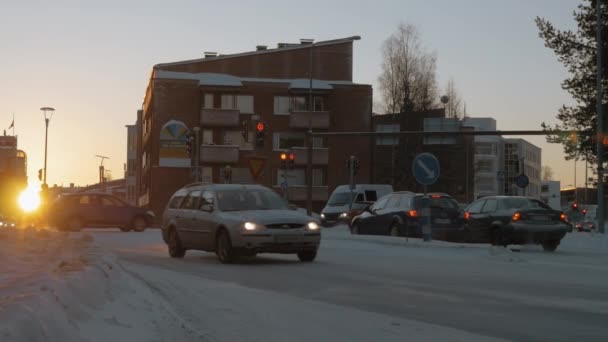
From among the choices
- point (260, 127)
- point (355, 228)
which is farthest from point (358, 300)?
point (260, 127)

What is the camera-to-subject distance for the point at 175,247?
19.7m

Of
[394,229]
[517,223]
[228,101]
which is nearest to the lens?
[517,223]

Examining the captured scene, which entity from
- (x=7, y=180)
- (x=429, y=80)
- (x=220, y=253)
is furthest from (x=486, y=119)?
(x=220, y=253)

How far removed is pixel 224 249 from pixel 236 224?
64 centimetres

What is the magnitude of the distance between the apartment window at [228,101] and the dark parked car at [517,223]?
2079 inches

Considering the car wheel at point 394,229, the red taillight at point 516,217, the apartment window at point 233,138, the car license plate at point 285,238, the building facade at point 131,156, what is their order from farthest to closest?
the building facade at point 131,156 < the apartment window at point 233,138 < the car wheel at point 394,229 < the red taillight at point 516,217 < the car license plate at point 285,238

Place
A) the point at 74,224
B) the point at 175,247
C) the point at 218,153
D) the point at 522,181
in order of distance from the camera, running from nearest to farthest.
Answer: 1. the point at 175,247
2. the point at 74,224
3. the point at 522,181
4. the point at 218,153

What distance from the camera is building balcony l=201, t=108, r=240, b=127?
7469 cm

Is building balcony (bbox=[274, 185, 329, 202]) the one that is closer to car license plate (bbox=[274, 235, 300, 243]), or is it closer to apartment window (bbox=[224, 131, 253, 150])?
apartment window (bbox=[224, 131, 253, 150])

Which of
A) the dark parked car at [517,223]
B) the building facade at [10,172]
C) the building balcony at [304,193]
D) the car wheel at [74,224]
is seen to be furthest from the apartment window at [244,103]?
the dark parked car at [517,223]

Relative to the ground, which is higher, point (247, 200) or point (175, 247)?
point (247, 200)

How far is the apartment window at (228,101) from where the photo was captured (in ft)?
250

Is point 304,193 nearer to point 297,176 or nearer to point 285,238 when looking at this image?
point 297,176

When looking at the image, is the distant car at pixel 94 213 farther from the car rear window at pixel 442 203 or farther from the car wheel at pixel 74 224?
the car rear window at pixel 442 203
